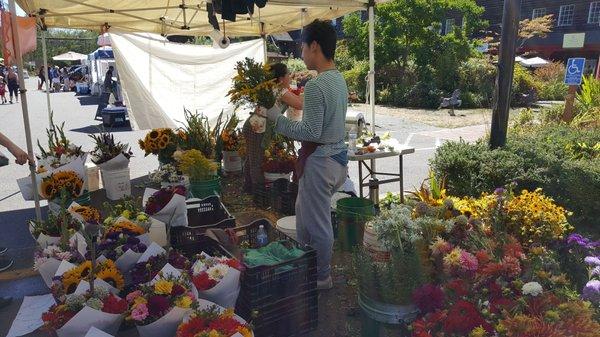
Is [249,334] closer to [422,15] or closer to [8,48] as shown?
[8,48]

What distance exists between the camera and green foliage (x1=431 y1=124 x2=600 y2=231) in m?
3.85

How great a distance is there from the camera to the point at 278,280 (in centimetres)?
253

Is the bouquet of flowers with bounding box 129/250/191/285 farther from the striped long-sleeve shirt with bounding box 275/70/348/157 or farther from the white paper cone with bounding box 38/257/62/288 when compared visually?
the striped long-sleeve shirt with bounding box 275/70/348/157

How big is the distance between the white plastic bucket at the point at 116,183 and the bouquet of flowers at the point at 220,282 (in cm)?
343

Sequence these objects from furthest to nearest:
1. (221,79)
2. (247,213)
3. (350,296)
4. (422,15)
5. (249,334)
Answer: (422,15) < (221,79) < (247,213) < (350,296) < (249,334)

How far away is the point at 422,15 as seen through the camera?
1747 cm

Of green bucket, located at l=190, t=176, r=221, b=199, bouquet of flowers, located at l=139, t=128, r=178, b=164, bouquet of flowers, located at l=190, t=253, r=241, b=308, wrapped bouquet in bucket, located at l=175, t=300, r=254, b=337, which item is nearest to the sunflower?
bouquet of flowers, located at l=190, t=253, r=241, b=308

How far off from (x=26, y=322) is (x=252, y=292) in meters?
1.67

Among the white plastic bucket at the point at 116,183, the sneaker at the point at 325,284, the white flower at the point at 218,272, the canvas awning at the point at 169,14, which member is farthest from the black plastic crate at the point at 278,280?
the white plastic bucket at the point at 116,183

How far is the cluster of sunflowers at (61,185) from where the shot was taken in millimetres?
4031

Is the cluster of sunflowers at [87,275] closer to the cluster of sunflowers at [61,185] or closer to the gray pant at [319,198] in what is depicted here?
the gray pant at [319,198]

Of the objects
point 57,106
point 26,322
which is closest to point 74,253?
point 26,322

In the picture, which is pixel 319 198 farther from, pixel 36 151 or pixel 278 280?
pixel 36 151

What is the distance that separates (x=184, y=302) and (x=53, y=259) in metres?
1.23
